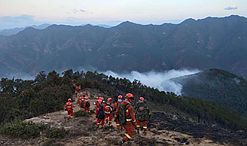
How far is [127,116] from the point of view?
1452cm

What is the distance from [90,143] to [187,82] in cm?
15623

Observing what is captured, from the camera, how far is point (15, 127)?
16.4 m

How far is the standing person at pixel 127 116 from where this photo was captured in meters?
14.5

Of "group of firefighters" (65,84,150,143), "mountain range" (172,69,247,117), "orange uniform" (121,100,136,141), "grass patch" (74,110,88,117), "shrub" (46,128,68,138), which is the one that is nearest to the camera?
"orange uniform" (121,100,136,141)

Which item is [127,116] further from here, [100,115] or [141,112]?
[100,115]

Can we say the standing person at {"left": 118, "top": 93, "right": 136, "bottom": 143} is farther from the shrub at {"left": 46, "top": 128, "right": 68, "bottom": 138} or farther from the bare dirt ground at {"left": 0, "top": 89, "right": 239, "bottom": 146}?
the shrub at {"left": 46, "top": 128, "right": 68, "bottom": 138}

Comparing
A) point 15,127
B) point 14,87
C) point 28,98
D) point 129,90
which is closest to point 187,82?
point 129,90

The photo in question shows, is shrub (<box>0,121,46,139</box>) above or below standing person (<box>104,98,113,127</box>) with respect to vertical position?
below

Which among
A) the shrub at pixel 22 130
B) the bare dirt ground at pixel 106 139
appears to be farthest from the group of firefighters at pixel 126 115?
the shrub at pixel 22 130

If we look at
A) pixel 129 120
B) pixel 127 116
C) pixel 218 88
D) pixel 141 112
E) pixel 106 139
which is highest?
pixel 218 88

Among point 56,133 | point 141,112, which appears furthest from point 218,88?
point 56,133

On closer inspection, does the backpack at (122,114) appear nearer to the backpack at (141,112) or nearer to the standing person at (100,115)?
the backpack at (141,112)

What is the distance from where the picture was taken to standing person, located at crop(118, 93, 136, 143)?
1449 cm

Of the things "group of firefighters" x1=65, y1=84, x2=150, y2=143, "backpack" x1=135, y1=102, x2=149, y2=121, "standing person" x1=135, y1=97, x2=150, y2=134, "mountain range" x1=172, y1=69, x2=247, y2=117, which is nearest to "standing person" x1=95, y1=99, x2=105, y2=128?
"group of firefighters" x1=65, y1=84, x2=150, y2=143
